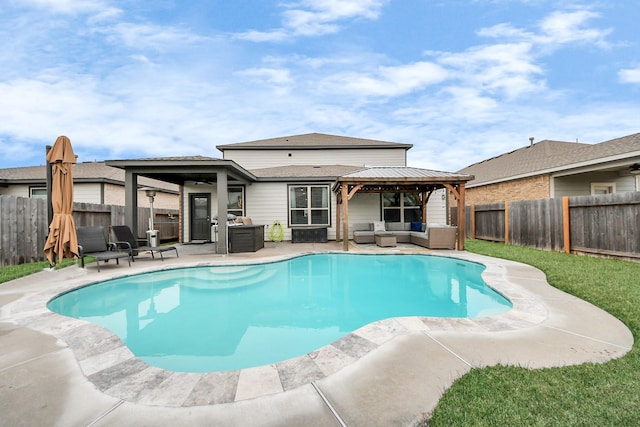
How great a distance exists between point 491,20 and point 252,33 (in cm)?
875

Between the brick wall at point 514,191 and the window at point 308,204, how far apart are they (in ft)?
30.8

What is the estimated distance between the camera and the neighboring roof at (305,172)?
40.5ft

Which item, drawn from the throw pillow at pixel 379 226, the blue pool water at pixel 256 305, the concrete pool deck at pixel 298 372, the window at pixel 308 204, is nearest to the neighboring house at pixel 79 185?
the window at pixel 308 204

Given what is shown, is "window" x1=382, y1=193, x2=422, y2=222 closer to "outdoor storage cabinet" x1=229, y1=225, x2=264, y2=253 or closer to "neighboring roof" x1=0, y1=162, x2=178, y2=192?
"outdoor storage cabinet" x1=229, y1=225, x2=264, y2=253

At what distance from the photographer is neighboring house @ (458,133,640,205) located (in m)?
9.59

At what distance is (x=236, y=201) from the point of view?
12539 mm

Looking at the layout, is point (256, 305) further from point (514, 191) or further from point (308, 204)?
point (514, 191)

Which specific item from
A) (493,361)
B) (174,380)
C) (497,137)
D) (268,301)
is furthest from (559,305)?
(497,137)

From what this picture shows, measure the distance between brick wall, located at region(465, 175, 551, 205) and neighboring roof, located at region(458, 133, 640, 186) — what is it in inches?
13.1

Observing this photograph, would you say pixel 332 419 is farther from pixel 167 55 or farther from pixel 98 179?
pixel 98 179

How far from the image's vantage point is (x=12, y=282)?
5090mm

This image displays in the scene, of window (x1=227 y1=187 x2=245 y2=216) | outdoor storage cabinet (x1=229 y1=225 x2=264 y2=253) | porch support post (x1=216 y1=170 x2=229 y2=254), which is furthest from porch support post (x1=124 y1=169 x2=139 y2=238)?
window (x1=227 y1=187 x2=245 y2=216)

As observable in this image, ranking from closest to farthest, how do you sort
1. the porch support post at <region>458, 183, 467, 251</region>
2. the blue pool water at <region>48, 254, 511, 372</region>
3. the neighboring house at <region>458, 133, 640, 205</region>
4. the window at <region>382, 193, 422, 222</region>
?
the blue pool water at <region>48, 254, 511, 372</region> → the porch support post at <region>458, 183, 467, 251</region> → the neighboring house at <region>458, 133, 640, 205</region> → the window at <region>382, 193, 422, 222</region>

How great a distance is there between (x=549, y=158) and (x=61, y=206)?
693 inches
